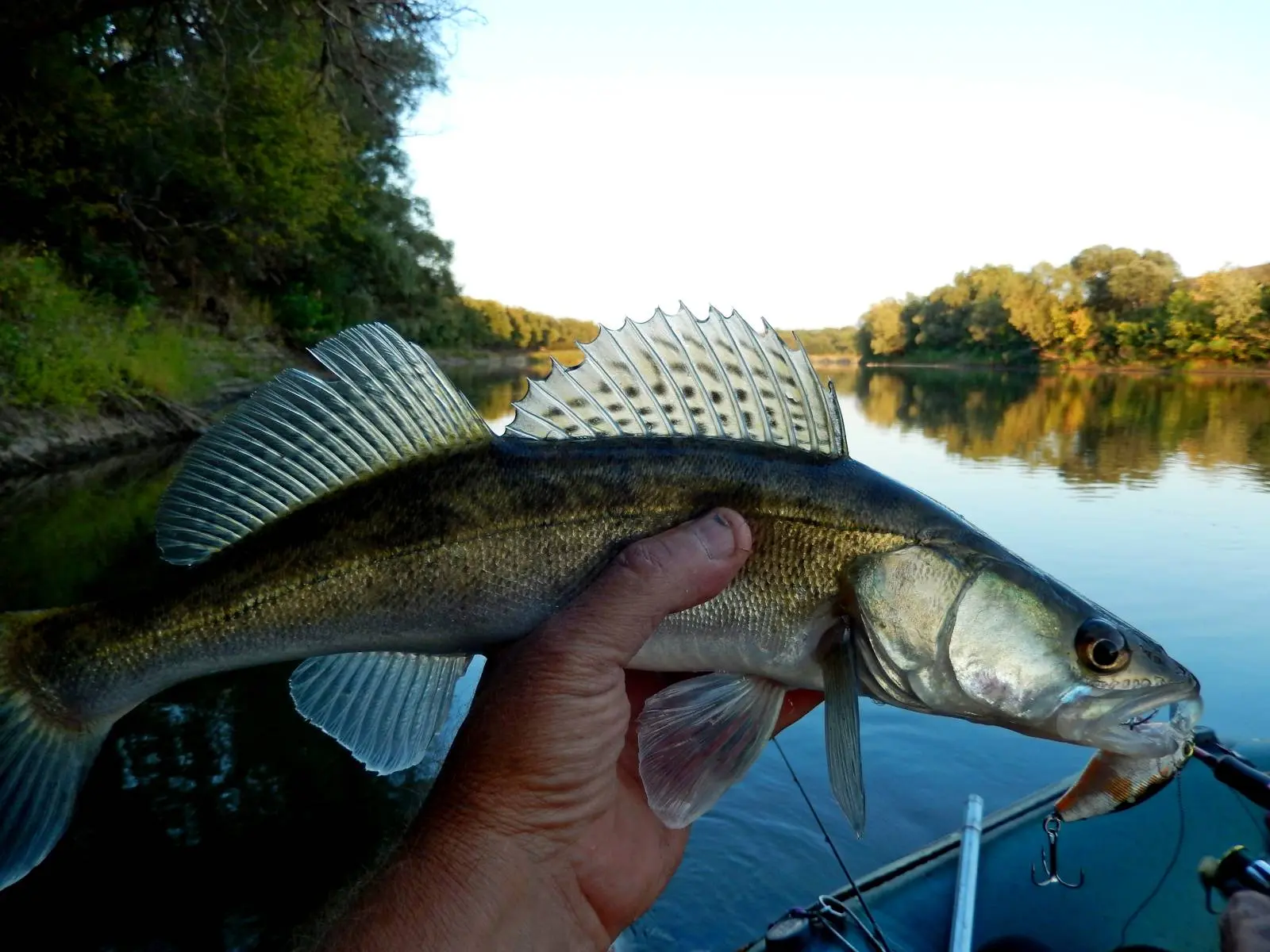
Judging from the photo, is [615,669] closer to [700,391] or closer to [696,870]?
[700,391]

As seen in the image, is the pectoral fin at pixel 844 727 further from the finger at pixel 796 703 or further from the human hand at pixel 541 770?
the finger at pixel 796 703

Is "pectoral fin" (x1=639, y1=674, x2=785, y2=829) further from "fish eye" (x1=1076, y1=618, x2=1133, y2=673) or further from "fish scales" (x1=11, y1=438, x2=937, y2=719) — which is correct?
"fish eye" (x1=1076, y1=618, x2=1133, y2=673)

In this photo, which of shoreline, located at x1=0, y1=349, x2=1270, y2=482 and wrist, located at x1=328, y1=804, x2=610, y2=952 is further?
shoreline, located at x1=0, y1=349, x2=1270, y2=482

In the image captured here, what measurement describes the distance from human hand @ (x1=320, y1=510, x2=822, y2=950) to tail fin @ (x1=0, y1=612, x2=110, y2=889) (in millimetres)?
1024

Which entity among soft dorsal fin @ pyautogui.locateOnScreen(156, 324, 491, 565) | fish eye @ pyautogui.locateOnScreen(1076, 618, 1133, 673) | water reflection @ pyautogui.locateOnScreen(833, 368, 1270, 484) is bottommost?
water reflection @ pyautogui.locateOnScreen(833, 368, 1270, 484)

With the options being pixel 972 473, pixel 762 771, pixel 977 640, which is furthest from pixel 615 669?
pixel 972 473

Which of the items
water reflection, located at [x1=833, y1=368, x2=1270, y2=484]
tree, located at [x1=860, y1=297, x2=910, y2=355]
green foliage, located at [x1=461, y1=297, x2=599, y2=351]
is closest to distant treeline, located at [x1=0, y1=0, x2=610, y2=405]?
water reflection, located at [x1=833, y1=368, x2=1270, y2=484]

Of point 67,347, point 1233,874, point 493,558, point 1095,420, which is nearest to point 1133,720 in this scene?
point 493,558

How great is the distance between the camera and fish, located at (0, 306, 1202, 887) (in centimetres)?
230

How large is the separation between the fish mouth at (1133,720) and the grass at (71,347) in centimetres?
1749

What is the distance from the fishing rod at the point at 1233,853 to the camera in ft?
12.5

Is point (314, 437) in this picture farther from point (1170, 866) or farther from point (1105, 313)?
point (1105, 313)

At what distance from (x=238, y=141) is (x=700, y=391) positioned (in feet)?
99.1

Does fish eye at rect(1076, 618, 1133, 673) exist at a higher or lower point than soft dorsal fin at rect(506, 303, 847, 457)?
lower
